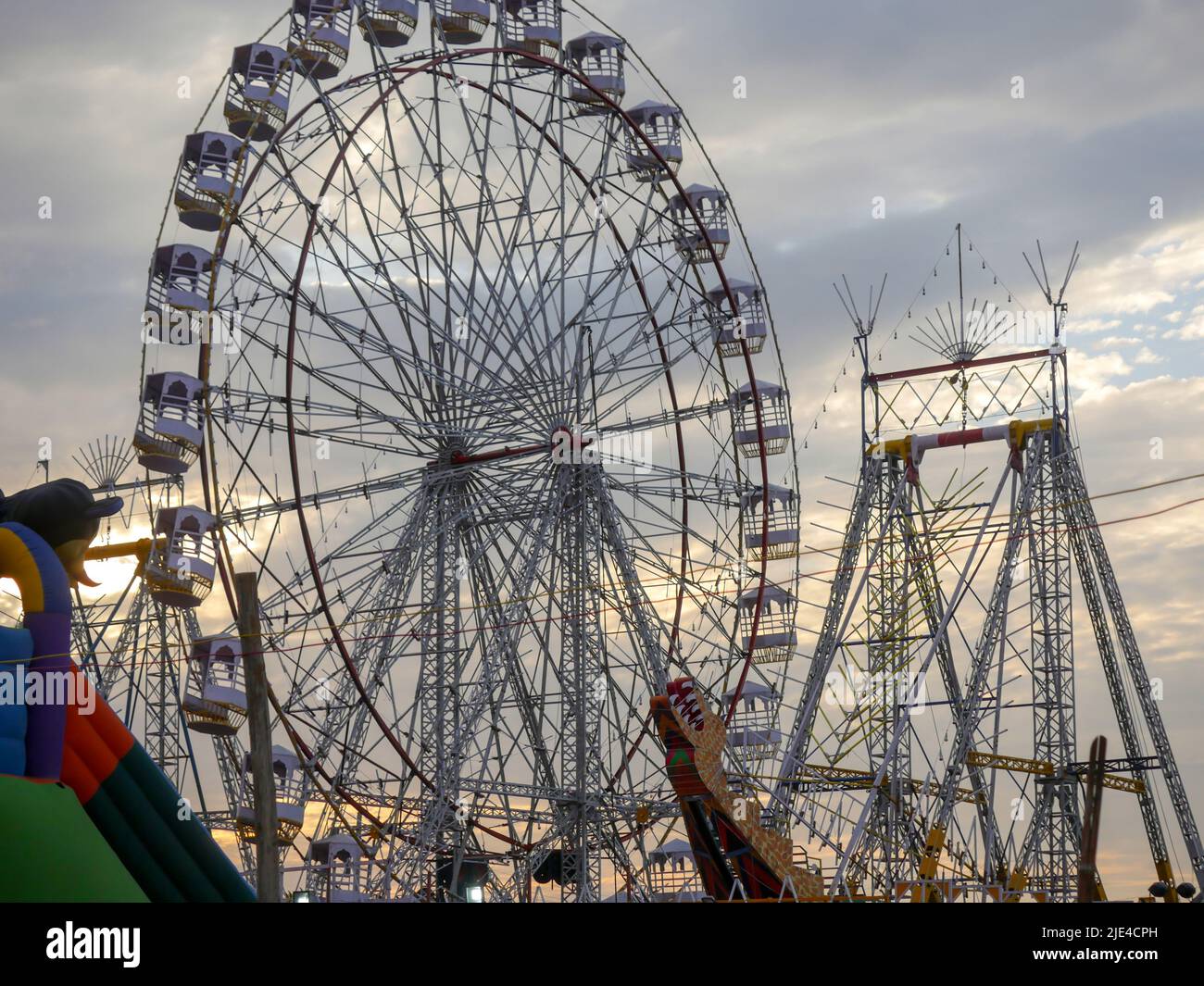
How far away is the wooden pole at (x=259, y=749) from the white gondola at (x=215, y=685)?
6277mm

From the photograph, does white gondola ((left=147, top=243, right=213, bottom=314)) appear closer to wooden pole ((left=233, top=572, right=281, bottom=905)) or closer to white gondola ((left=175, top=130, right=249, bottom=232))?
white gondola ((left=175, top=130, right=249, bottom=232))

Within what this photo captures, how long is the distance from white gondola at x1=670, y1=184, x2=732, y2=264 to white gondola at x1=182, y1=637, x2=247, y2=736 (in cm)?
1105

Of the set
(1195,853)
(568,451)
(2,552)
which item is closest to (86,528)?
(2,552)

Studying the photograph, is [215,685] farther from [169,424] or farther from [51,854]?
[51,854]

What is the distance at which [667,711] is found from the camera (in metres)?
22.1

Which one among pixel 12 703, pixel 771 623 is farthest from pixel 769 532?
pixel 12 703

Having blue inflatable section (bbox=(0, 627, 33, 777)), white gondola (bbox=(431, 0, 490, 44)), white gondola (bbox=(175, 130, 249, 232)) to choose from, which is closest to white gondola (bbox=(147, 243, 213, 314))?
white gondola (bbox=(175, 130, 249, 232))

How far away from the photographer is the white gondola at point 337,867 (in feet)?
77.7

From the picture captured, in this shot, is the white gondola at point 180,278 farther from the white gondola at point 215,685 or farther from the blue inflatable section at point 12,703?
the blue inflatable section at point 12,703

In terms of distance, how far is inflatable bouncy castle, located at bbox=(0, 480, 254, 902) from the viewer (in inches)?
491

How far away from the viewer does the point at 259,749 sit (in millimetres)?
15492

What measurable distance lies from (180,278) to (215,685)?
247 inches

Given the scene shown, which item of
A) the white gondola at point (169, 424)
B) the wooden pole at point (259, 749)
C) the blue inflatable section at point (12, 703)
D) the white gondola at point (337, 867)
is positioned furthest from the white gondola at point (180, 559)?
the blue inflatable section at point (12, 703)
